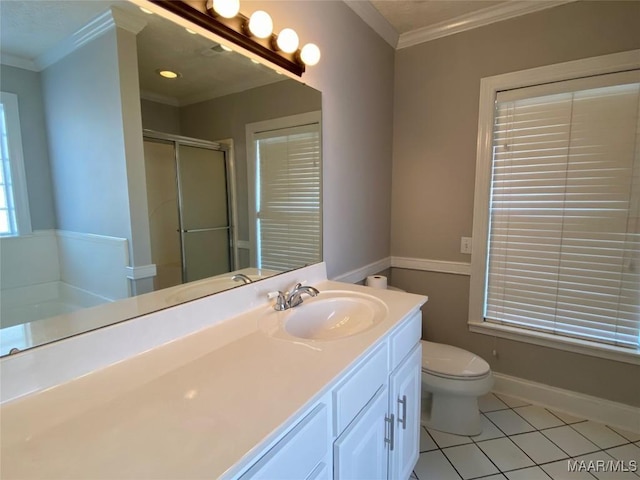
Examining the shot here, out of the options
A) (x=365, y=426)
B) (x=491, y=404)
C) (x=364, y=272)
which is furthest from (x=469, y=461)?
(x=364, y=272)

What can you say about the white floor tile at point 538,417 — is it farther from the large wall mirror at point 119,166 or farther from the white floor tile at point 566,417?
the large wall mirror at point 119,166

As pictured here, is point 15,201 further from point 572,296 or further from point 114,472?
point 572,296

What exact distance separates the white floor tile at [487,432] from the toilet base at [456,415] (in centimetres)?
2

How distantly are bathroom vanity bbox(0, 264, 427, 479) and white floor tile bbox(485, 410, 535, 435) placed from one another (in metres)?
1.00

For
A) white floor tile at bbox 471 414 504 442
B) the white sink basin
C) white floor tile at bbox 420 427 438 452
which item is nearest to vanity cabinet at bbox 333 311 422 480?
the white sink basin

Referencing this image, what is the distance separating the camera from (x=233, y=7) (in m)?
1.10

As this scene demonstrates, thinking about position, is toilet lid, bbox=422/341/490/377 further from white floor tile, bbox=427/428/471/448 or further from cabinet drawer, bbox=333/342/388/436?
cabinet drawer, bbox=333/342/388/436

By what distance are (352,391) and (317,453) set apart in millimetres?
191

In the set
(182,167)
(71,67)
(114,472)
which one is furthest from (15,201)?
(114,472)

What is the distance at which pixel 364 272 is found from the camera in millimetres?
2125

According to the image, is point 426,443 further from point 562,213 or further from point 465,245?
point 562,213

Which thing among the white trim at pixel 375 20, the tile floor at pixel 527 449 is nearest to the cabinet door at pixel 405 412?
the tile floor at pixel 527 449

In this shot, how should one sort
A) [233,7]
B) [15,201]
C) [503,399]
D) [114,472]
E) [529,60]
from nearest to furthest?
[114,472], [15,201], [233,7], [529,60], [503,399]

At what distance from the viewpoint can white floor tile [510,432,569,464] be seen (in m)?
1.66
